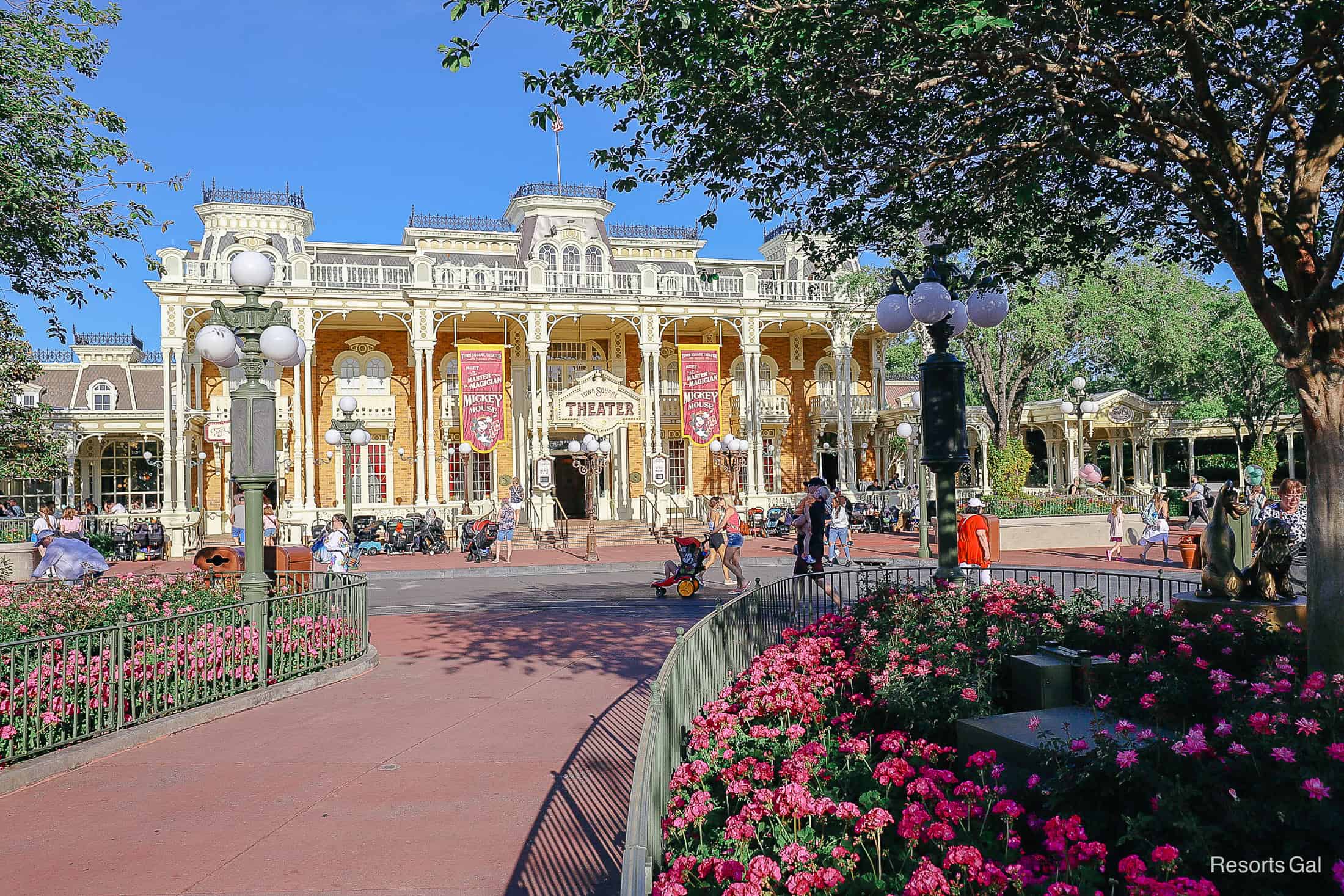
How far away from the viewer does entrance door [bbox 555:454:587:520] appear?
32906 mm

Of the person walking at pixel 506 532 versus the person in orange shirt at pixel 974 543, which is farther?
the person walking at pixel 506 532

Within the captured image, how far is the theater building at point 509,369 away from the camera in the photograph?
28328 mm

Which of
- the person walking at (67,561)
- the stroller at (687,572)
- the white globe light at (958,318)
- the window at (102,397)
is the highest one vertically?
the window at (102,397)

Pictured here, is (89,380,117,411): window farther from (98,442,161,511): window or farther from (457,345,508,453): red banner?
(457,345,508,453): red banner

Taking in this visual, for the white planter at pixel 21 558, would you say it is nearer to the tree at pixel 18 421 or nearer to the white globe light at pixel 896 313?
the tree at pixel 18 421

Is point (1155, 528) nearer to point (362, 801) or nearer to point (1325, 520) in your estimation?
point (1325, 520)

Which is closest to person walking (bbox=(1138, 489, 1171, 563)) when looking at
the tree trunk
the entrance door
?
the tree trunk

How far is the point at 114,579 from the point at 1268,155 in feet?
38.4

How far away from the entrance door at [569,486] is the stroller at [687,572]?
1836 cm

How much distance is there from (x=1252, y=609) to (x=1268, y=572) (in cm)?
46

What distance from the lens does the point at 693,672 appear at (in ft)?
19.0

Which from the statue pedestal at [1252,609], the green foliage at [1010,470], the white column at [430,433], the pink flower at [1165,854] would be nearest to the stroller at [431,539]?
the white column at [430,433]

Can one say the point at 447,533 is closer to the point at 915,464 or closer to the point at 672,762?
the point at 915,464

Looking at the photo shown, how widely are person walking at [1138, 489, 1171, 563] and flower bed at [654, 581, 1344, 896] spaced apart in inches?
522
